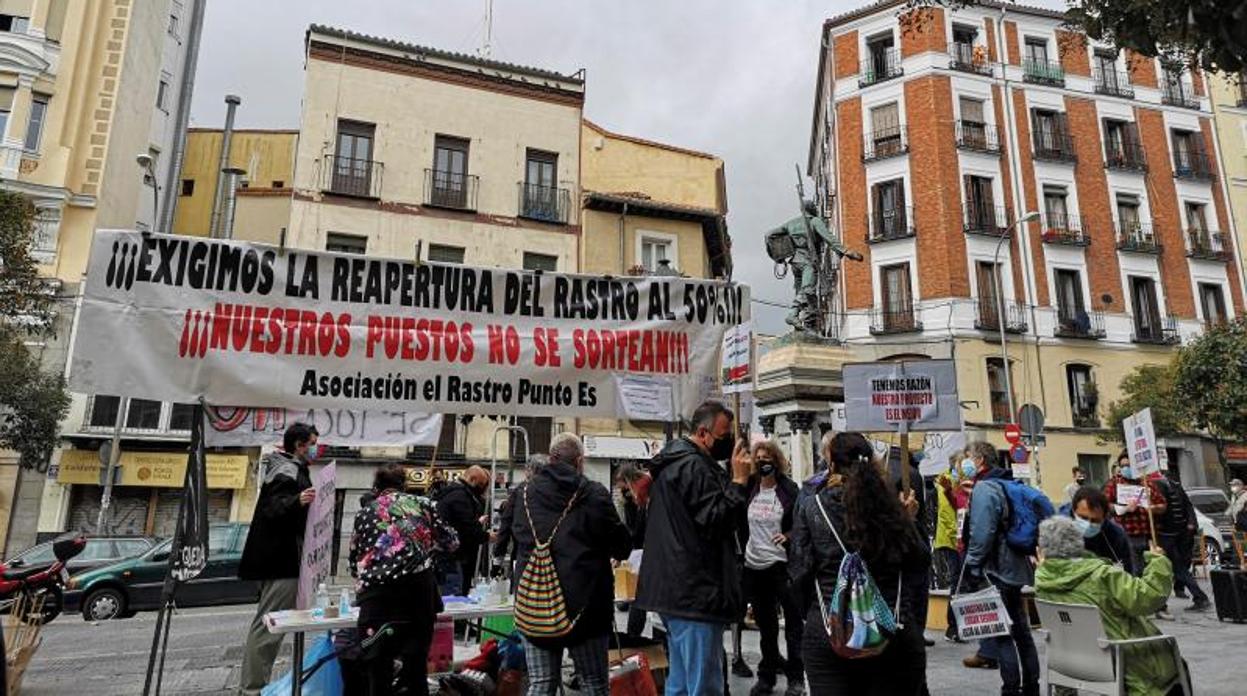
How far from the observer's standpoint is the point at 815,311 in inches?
528

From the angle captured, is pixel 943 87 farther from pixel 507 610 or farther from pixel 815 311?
pixel 507 610

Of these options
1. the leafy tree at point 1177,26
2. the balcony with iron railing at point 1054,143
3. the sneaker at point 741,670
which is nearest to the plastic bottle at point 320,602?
the sneaker at point 741,670

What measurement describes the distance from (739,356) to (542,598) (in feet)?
8.38

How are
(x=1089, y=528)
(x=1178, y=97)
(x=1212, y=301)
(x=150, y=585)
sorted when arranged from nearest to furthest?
(x=1089, y=528), (x=150, y=585), (x=1212, y=301), (x=1178, y=97)

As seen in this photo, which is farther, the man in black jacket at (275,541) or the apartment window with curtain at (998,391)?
the apartment window with curtain at (998,391)

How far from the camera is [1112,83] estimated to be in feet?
114

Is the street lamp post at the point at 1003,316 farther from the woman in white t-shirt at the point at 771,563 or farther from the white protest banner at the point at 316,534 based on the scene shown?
the white protest banner at the point at 316,534

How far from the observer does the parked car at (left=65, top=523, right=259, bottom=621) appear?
1355cm

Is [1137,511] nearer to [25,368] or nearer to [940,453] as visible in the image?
[940,453]

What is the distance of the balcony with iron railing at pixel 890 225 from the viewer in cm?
3173

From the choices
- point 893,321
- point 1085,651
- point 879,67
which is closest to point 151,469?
point 1085,651

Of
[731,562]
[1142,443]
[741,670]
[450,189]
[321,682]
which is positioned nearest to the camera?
[731,562]

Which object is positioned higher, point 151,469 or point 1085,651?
point 151,469

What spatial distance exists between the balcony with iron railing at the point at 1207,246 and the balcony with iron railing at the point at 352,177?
33324 mm
